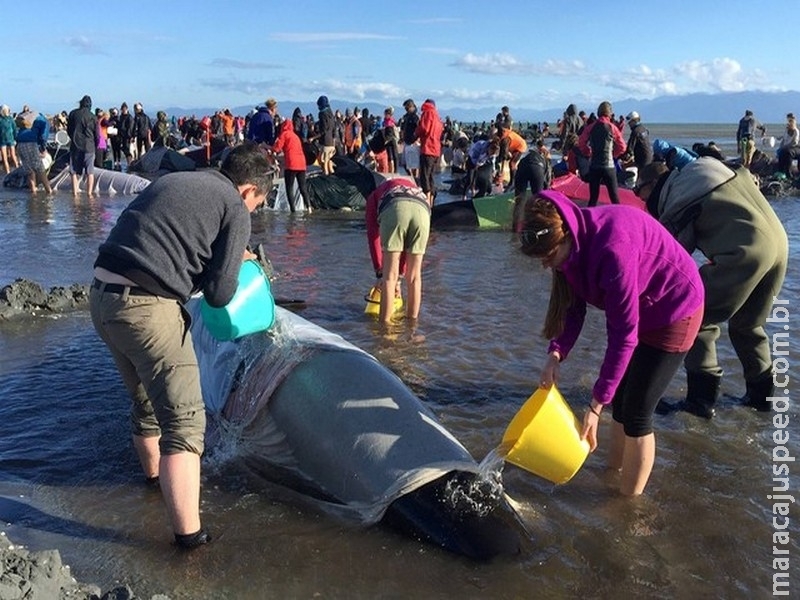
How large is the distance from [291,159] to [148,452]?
10.9 meters

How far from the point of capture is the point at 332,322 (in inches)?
285

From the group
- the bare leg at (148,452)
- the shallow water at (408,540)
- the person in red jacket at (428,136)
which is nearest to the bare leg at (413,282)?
the shallow water at (408,540)

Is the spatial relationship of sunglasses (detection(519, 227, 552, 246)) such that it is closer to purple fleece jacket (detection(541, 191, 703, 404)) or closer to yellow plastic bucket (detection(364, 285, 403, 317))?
purple fleece jacket (detection(541, 191, 703, 404))

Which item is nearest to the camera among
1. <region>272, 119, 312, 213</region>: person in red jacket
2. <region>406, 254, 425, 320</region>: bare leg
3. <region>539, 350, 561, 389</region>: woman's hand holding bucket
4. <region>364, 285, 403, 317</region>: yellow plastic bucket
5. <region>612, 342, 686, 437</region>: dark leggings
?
<region>539, 350, 561, 389</region>: woman's hand holding bucket

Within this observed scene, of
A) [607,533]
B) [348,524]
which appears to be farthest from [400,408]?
[607,533]

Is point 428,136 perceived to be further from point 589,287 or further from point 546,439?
point 546,439

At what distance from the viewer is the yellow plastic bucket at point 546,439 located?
3426 millimetres

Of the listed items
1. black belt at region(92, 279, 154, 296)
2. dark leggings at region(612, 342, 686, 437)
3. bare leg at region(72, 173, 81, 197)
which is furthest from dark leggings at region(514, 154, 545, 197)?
bare leg at region(72, 173, 81, 197)

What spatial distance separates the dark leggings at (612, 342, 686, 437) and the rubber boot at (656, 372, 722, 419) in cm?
135

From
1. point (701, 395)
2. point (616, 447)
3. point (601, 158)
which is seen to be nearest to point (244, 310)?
point (616, 447)

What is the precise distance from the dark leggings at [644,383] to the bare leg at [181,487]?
214cm

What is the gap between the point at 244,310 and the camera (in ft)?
13.2

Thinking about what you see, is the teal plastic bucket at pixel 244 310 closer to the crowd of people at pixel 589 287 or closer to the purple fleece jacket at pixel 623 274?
the crowd of people at pixel 589 287

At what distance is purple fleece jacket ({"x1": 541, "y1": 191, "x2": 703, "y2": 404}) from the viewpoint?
333 cm
